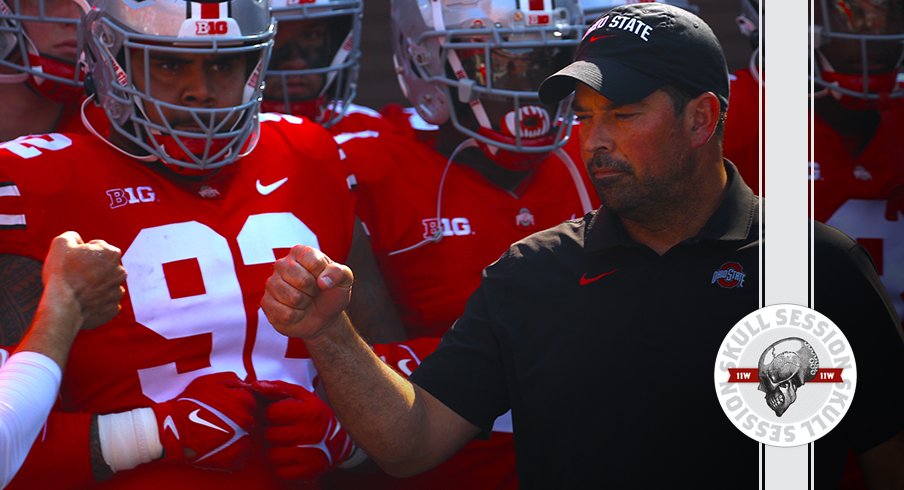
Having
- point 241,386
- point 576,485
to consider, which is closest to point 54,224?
point 241,386

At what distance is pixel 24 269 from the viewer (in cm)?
276

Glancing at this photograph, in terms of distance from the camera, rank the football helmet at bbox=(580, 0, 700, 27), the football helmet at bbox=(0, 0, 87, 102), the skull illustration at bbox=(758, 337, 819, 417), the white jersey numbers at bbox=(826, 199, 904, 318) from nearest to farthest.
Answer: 1. the skull illustration at bbox=(758, 337, 819, 417)
2. the football helmet at bbox=(0, 0, 87, 102)
3. the white jersey numbers at bbox=(826, 199, 904, 318)
4. the football helmet at bbox=(580, 0, 700, 27)

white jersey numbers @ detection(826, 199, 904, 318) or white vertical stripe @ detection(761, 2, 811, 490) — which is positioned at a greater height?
white vertical stripe @ detection(761, 2, 811, 490)

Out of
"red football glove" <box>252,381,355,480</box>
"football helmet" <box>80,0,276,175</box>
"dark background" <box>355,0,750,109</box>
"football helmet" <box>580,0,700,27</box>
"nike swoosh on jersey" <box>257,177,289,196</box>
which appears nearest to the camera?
"red football glove" <box>252,381,355,480</box>

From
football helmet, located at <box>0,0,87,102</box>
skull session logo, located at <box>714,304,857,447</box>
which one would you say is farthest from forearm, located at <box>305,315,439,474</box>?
football helmet, located at <box>0,0,87,102</box>

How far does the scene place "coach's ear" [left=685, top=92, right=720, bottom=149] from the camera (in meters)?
2.53

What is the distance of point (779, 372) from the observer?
2.12 meters

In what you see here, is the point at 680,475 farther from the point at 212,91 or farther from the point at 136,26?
the point at 136,26

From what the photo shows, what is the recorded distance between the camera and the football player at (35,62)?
355 centimetres

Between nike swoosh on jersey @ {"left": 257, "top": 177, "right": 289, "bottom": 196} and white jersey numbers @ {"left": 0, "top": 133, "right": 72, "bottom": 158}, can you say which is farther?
nike swoosh on jersey @ {"left": 257, "top": 177, "right": 289, "bottom": 196}

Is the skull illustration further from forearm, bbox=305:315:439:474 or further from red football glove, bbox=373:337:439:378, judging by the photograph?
red football glove, bbox=373:337:439:378

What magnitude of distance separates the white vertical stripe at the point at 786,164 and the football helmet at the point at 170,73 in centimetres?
132

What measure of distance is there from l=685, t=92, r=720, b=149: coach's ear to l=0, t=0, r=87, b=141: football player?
180cm

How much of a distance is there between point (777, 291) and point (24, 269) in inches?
61.5
